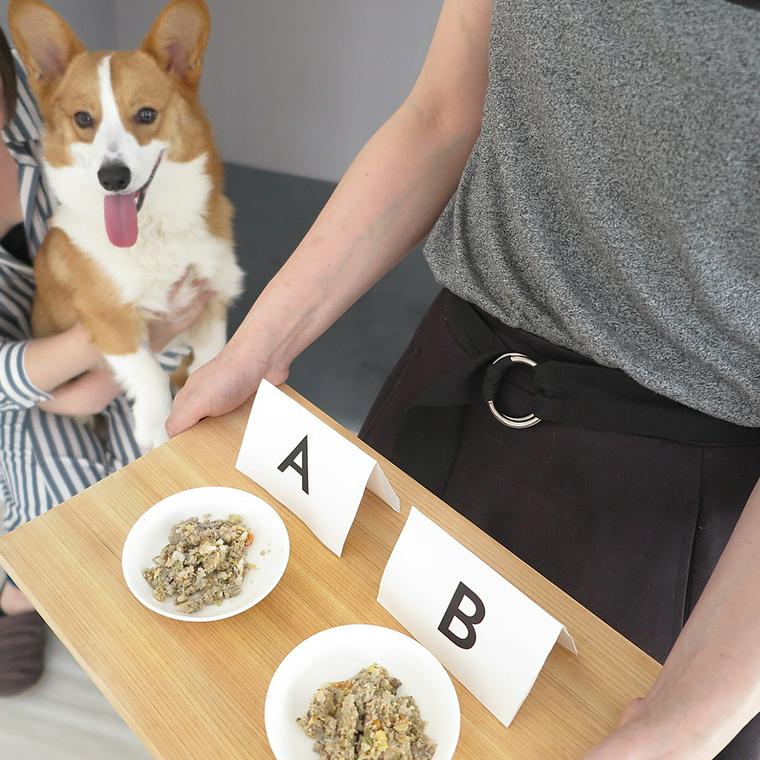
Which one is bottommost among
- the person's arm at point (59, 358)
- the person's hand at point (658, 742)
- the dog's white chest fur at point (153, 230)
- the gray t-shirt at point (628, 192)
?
the person's arm at point (59, 358)

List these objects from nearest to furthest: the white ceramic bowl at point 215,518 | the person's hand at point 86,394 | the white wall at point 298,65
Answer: the white ceramic bowl at point 215,518 → the person's hand at point 86,394 → the white wall at point 298,65

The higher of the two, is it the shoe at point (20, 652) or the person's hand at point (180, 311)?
the person's hand at point (180, 311)

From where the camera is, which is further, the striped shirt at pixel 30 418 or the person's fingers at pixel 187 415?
the striped shirt at pixel 30 418

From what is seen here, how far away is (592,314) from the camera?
67cm

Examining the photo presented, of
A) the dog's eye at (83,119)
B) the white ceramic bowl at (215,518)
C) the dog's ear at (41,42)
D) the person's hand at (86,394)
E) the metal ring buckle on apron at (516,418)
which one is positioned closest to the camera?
the white ceramic bowl at (215,518)

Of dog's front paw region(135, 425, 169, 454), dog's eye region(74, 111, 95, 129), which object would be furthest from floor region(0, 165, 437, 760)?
dog's eye region(74, 111, 95, 129)

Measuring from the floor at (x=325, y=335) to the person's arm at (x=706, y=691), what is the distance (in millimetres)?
1277

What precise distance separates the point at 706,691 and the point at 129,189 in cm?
107

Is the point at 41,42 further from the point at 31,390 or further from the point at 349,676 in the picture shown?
the point at 349,676

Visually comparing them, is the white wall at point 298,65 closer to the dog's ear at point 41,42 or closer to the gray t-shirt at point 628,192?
the dog's ear at point 41,42

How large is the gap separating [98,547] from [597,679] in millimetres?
423

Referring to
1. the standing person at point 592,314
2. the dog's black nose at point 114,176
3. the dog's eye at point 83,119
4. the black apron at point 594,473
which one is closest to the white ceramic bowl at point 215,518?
the standing person at point 592,314

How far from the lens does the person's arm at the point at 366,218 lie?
790 millimetres

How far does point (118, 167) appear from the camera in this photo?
3.80ft
